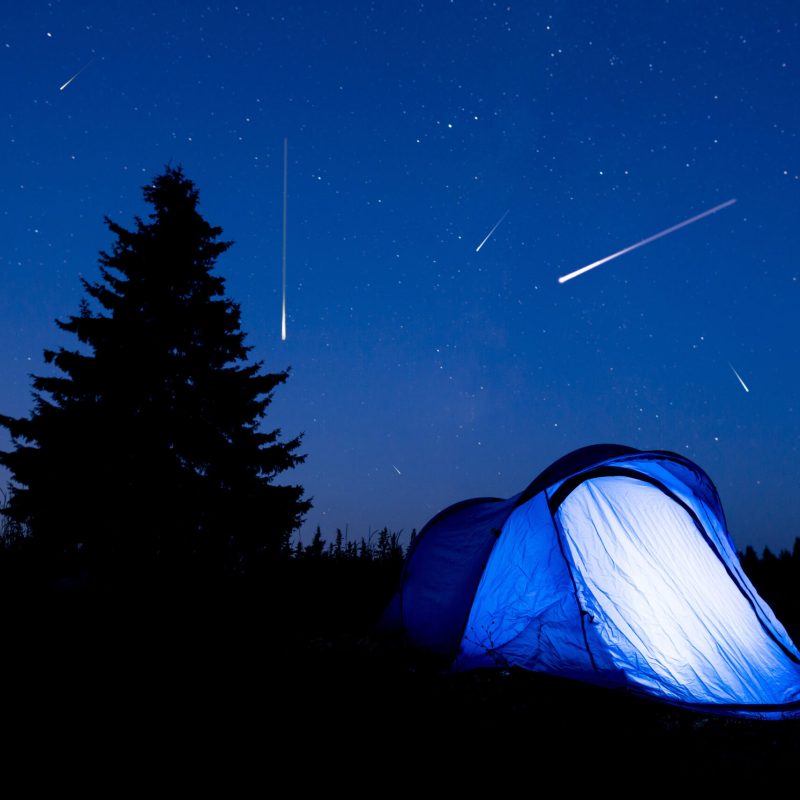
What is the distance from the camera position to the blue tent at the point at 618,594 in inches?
167

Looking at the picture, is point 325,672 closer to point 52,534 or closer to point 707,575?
point 707,575

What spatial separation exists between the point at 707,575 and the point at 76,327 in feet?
44.2

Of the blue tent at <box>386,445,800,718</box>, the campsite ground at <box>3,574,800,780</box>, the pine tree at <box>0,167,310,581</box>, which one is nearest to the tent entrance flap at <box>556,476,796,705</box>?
the blue tent at <box>386,445,800,718</box>

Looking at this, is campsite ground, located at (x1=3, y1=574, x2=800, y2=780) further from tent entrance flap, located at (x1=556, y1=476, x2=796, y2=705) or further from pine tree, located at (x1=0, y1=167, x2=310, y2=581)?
pine tree, located at (x1=0, y1=167, x2=310, y2=581)

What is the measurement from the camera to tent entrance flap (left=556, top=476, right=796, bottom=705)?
4.14m

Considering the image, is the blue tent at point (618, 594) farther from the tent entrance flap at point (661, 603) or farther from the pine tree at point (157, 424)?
the pine tree at point (157, 424)

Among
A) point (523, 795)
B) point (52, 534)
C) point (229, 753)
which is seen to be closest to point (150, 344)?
point (52, 534)

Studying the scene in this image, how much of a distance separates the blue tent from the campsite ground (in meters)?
0.26

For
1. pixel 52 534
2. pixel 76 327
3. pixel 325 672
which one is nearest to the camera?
pixel 325 672

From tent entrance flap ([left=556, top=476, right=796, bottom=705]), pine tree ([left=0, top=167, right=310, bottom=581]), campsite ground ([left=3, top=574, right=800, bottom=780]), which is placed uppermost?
pine tree ([left=0, top=167, right=310, bottom=581])

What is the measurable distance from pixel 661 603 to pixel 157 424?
11153mm

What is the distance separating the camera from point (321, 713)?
3438 millimetres

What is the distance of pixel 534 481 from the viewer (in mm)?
5070

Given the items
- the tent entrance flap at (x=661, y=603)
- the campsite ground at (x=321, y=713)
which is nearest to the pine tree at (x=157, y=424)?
the campsite ground at (x=321, y=713)
